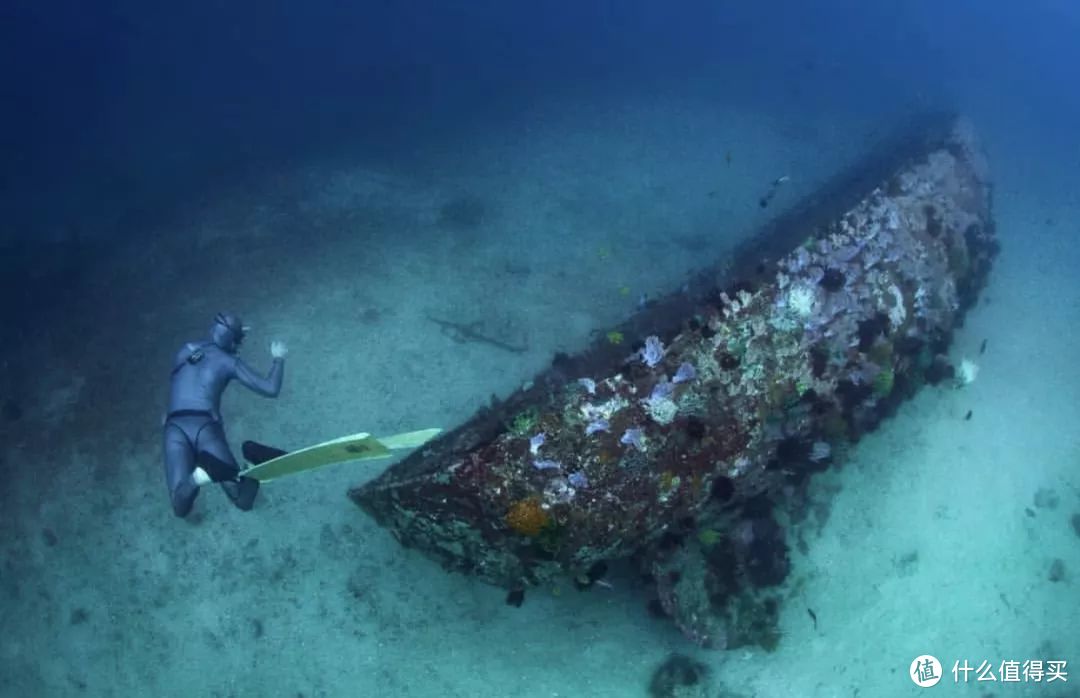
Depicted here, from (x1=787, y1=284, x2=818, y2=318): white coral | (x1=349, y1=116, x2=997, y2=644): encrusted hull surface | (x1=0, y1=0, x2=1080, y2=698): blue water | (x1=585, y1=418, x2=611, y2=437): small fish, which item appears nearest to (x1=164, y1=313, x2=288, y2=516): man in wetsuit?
(x1=0, y1=0, x2=1080, y2=698): blue water

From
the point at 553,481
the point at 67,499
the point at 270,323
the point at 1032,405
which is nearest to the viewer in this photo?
the point at 553,481

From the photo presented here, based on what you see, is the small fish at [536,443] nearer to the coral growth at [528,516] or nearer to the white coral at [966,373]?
the coral growth at [528,516]

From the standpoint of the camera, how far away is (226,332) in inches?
364

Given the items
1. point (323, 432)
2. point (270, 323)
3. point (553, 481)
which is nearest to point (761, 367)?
point (553, 481)

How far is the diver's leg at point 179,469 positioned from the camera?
26.7 ft

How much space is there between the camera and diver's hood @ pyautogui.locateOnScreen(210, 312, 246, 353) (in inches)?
363

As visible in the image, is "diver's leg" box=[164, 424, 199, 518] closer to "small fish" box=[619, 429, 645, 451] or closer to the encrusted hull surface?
the encrusted hull surface

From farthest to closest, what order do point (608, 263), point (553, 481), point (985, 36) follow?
point (985, 36) → point (608, 263) → point (553, 481)

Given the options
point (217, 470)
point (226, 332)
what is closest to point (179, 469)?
point (217, 470)

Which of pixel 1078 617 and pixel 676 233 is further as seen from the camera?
pixel 676 233

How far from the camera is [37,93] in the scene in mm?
32062

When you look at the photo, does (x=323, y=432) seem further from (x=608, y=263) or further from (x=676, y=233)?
(x=676, y=233)

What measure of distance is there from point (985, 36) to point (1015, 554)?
31.6 metres

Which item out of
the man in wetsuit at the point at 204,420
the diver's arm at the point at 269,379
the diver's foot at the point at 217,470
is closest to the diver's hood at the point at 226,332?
the man in wetsuit at the point at 204,420
